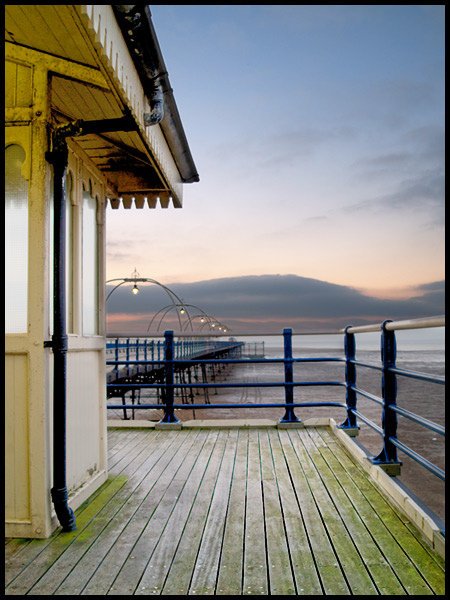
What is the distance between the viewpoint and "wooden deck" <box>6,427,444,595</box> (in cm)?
176

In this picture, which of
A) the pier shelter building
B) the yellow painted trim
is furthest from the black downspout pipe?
the yellow painted trim

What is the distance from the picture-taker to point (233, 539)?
2186mm

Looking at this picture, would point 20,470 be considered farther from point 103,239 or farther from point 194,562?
point 103,239

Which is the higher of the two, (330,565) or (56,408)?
(56,408)

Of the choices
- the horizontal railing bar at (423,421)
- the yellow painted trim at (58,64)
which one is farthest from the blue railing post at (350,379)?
the yellow painted trim at (58,64)

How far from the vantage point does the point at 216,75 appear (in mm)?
8344

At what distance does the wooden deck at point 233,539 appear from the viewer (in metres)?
1.76

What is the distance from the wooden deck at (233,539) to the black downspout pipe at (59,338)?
197 mm

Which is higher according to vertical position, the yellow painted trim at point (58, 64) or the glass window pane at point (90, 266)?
the yellow painted trim at point (58, 64)

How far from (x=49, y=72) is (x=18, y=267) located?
1086mm

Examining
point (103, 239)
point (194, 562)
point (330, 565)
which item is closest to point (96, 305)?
point (103, 239)

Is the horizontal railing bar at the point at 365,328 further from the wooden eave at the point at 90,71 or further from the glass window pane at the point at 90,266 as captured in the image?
the wooden eave at the point at 90,71

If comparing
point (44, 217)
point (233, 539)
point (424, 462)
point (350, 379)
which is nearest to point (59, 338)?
point (44, 217)

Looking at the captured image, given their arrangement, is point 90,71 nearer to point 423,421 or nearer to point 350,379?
point 423,421
